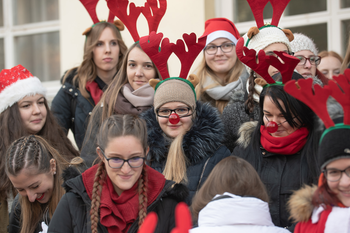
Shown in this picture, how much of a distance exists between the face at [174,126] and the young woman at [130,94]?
50 cm

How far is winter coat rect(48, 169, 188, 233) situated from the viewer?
7.82 feet

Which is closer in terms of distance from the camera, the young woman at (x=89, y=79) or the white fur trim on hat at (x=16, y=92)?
the white fur trim on hat at (x=16, y=92)

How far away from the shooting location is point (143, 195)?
95.3 inches

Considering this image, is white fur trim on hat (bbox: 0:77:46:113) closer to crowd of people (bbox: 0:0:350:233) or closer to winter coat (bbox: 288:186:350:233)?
crowd of people (bbox: 0:0:350:233)

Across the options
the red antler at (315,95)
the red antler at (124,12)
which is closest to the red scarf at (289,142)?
the red antler at (315,95)

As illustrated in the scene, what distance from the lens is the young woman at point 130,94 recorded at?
11.7 feet

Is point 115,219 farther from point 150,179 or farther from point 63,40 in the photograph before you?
point 63,40

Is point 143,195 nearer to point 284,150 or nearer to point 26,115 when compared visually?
point 284,150

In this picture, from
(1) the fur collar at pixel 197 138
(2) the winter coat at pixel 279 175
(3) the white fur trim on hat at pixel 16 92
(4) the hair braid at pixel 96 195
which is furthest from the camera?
(3) the white fur trim on hat at pixel 16 92

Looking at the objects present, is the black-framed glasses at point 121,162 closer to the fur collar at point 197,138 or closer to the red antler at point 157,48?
the fur collar at point 197,138

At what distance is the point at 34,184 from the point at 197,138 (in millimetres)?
1142

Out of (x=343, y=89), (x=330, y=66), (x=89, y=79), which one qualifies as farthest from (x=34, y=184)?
(x=330, y=66)

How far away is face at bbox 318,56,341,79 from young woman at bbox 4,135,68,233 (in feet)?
8.38

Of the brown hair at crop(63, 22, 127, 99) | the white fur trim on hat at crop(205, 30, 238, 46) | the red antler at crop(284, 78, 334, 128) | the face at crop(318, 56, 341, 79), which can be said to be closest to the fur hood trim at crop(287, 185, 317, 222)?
the red antler at crop(284, 78, 334, 128)
